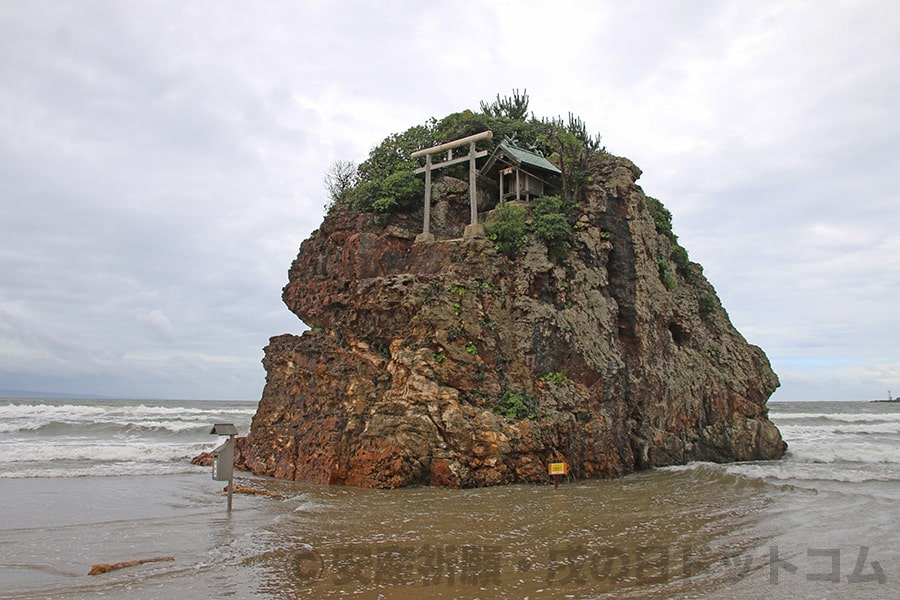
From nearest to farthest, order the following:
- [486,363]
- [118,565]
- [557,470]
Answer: [118,565] < [557,470] < [486,363]

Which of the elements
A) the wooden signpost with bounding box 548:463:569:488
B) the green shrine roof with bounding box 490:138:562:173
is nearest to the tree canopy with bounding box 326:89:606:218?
the green shrine roof with bounding box 490:138:562:173

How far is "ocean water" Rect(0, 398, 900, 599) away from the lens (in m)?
7.07

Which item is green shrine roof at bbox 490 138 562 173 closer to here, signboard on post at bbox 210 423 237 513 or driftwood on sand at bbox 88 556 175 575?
signboard on post at bbox 210 423 237 513

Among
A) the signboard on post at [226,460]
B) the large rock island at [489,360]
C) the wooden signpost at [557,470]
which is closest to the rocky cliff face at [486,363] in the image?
the large rock island at [489,360]

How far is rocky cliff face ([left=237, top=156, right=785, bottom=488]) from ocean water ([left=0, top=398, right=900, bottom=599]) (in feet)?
4.17

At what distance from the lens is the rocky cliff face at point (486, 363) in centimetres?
1496

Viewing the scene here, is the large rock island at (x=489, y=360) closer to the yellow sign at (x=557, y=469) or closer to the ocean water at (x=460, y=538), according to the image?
the yellow sign at (x=557, y=469)

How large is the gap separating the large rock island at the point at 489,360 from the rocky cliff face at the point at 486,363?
53 millimetres

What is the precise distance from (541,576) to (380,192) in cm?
1659

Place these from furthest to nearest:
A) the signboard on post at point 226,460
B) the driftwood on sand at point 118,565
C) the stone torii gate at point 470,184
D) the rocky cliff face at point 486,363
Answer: the stone torii gate at point 470,184 < the rocky cliff face at point 486,363 < the signboard on post at point 226,460 < the driftwood on sand at point 118,565

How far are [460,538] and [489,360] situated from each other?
737 centimetres

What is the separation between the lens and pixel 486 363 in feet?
52.8

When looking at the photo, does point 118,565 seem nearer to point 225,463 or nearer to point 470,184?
point 225,463

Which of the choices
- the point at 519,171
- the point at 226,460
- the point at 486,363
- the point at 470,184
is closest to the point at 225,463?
the point at 226,460
